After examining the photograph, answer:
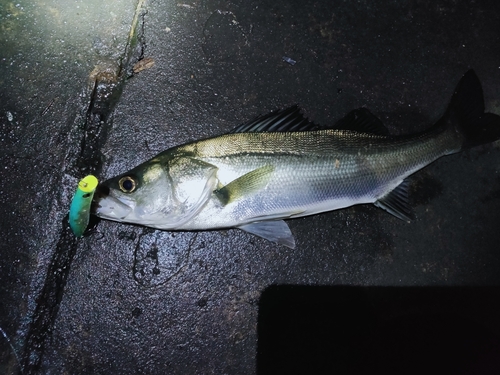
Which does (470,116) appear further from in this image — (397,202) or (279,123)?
(279,123)

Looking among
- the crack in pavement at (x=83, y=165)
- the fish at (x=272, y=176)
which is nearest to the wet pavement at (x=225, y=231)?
the crack in pavement at (x=83, y=165)

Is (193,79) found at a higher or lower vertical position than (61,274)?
higher

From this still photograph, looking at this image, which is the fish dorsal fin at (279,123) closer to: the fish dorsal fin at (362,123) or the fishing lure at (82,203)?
the fish dorsal fin at (362,123)

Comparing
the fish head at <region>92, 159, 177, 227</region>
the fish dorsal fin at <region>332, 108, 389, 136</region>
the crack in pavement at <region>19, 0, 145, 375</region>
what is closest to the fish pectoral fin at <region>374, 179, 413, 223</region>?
the fish dorsal fin at <region>332, 108, 389, 136</region>

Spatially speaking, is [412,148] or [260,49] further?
[260,49]

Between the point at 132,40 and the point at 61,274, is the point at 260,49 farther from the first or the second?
the point at 61,274

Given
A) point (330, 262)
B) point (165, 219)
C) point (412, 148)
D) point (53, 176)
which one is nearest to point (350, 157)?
point (412, 148)
